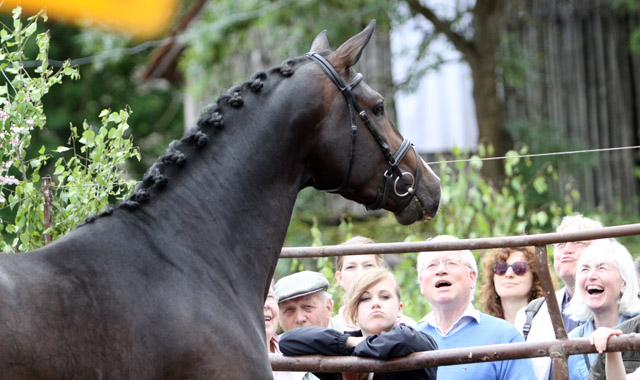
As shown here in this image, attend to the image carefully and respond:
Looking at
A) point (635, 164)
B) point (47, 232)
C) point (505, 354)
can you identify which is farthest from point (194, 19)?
point (505, 354)

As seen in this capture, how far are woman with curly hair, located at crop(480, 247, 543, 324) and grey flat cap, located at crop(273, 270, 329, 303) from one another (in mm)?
1351

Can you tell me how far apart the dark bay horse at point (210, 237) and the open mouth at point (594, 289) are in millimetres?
1181

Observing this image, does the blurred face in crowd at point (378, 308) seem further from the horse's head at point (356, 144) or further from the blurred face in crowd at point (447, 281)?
the horse's head at point (356, 144)

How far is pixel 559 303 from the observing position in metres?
4.98

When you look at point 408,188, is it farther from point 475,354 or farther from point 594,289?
point 594,289

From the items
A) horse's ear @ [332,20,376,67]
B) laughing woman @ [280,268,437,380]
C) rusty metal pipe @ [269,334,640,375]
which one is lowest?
rusty metal pipe @ [269,334,640,375]

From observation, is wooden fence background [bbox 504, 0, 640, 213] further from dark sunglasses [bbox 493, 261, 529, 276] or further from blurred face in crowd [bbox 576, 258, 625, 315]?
blurred face in crowd [bbox 576, 258, 625, 315]

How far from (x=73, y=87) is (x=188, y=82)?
222 inches

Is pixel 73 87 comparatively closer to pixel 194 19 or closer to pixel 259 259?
pixel 194 19

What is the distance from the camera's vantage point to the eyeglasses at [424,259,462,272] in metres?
4.67

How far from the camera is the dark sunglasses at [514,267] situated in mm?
5480

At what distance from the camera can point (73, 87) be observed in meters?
21.7

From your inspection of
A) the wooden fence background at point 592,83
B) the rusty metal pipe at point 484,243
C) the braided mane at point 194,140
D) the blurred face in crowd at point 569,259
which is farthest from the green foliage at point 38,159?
the wooden fence background at point 592,83

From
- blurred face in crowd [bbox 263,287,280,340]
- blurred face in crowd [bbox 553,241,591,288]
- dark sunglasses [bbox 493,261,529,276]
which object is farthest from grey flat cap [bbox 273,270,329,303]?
blurred face in crowd [bbox 553,241,591,288]
